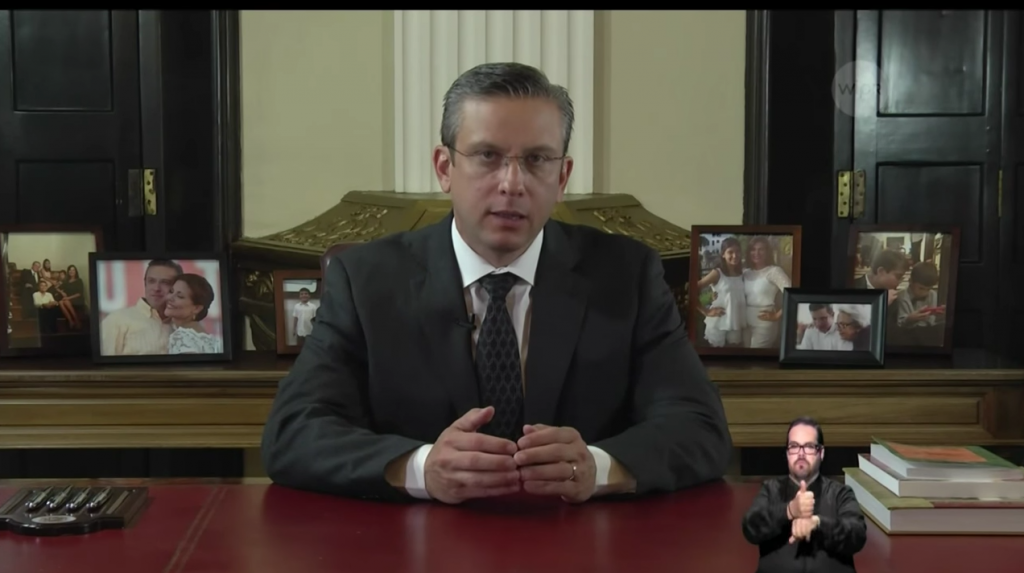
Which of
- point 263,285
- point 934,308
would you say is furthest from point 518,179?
point 263,285

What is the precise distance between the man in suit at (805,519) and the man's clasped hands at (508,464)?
60 centimetres

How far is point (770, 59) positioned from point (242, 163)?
6.01 feet

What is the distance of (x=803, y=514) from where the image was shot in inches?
32.4

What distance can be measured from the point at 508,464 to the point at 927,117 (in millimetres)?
2914

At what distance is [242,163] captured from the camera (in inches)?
159

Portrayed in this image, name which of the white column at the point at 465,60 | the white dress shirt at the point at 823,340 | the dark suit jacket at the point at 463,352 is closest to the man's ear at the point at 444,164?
the dark suit jacket at the point at 463,352

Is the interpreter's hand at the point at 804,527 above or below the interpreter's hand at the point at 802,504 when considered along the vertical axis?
below

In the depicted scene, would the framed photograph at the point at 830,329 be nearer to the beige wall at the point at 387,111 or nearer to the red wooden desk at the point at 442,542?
the beige wall at the point at 387,111

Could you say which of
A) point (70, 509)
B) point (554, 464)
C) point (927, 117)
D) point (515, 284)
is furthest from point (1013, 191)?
point (70, 509)

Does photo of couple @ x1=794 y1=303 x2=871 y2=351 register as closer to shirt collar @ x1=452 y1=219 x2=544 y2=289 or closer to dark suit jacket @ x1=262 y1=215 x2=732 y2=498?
dark suit jacket @ x1=262 y1=215 x2=732 y2=498

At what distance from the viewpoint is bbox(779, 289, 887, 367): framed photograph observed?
2.99 meters

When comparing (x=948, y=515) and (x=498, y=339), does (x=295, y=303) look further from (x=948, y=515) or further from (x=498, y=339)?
(x=948, y=515)

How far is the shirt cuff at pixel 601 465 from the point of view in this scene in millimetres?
1537

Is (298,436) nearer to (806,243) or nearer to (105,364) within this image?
(105,364)
